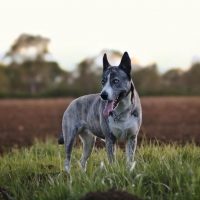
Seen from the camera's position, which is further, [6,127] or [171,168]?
[6,127]

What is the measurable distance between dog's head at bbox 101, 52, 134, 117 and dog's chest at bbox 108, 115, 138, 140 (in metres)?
0.25

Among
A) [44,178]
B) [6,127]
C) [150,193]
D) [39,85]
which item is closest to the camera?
[150,193]

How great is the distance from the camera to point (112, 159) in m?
9.28

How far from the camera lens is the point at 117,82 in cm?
888

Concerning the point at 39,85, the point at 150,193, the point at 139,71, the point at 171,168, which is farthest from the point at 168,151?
the point at 39,85

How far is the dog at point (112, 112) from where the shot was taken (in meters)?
8.91

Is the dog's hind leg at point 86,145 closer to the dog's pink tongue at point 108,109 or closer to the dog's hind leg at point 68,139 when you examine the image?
the dog's hind leg at point 68,139

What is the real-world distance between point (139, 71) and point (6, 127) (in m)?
50.5

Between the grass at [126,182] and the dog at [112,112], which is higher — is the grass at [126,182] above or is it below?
below

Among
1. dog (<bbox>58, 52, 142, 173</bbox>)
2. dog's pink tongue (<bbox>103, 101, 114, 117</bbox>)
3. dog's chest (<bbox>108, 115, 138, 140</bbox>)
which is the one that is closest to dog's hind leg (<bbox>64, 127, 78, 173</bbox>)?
dog (<bbox>58, 52, 142, 173</bbox>)

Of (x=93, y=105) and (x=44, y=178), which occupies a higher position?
(x=93, y=105)

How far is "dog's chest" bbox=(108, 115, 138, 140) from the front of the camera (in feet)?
30.1

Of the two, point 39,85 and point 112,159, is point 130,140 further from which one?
point 39,85

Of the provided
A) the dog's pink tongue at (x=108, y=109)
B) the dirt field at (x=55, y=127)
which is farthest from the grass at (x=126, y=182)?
the dirt field at (x=55, y=127)
